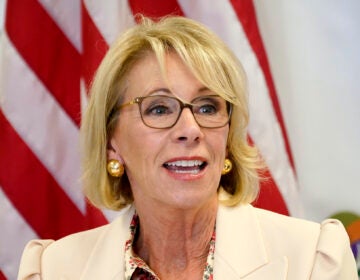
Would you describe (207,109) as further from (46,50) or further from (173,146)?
(46,50)

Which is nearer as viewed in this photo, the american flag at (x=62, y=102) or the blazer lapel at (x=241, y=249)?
the blazer lapel at (x=241, y=249)

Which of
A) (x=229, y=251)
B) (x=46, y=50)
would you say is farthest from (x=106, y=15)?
(x=229, y=251)

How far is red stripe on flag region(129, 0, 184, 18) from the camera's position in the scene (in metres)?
2.22

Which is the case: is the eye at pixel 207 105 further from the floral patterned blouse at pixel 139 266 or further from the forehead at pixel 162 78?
the floral patterned blouse at pixel 139 266

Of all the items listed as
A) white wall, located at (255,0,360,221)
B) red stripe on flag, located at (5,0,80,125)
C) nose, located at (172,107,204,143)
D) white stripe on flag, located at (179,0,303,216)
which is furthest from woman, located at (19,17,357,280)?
white wall, located at (255,0,360,221)

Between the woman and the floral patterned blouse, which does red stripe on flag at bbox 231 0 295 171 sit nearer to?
the woman

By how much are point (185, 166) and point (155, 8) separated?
0.87 meters

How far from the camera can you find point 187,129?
150 cm

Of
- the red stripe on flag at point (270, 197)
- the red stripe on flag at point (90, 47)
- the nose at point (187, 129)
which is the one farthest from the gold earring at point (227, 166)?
the red stripe on flag at point (90, 47)

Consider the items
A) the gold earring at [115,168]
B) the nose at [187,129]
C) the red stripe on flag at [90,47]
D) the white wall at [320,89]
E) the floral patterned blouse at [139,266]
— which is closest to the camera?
the nose at [187,129]

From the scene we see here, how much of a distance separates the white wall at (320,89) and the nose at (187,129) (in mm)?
946

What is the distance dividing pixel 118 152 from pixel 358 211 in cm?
105

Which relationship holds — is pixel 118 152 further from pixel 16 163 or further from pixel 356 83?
pixel 356 83

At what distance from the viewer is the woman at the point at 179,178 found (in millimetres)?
1536
